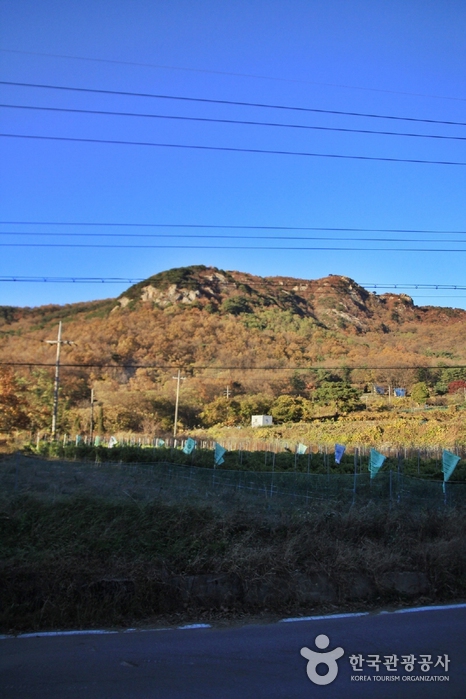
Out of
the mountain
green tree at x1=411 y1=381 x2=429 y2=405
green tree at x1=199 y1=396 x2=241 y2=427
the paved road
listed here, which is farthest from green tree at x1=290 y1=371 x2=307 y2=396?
the paved road

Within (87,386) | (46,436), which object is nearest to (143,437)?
(46,436)

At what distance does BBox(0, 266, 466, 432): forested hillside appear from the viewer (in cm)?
4822

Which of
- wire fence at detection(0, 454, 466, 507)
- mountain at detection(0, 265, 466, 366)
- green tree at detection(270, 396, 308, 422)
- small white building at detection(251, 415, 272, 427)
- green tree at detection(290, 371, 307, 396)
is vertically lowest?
wire fence at detection(0, 454, 466, 507)

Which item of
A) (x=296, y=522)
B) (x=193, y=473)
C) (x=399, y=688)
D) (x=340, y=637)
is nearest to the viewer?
(x=399, y=688)

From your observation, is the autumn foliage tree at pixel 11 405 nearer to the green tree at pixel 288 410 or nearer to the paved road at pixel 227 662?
the green tree at pixel 288 410

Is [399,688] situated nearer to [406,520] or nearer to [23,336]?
[406,520]

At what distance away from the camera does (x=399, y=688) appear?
4117mm

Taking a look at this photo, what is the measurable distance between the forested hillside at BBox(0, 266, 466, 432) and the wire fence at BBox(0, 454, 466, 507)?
73.8 feet

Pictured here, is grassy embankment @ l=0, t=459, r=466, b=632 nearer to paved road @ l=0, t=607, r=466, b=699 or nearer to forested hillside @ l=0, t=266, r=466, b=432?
paved road @ l=0, t=607, r=466, b=699

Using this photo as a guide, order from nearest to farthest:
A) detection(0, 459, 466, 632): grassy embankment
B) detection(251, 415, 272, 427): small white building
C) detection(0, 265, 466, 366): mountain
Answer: detection(0, 459, 466, 632): grassy embankment, detection(0, 265, 466, 366): mountain, detection(251, 415, 272, 427): small white building

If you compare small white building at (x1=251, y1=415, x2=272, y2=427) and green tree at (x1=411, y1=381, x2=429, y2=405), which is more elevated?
green tree at (x1=411, y1=381, x2=429, y2=405)

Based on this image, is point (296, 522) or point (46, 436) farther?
point (46, 436)

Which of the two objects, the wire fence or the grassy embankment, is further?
the wire fence

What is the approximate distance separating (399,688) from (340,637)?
1.06 metres
